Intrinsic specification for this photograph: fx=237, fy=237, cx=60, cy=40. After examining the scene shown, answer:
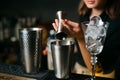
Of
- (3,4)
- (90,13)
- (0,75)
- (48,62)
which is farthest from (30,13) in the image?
(0,75)

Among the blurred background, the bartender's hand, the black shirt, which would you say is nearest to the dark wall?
the blurred background

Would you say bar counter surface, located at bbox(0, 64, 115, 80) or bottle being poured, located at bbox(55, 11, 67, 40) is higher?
bottle being poured, located at bbox(55, 11, 67, 40)

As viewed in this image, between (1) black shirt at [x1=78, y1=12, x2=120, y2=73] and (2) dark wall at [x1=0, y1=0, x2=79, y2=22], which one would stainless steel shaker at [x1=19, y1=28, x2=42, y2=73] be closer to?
(1) black shirt at [x1=78, y1=12, x2=120, y2=73]

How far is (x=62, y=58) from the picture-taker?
2.81 feet

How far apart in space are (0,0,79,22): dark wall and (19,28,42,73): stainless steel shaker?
4.47 feet

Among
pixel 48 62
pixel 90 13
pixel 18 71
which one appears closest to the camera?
pixel 18 71

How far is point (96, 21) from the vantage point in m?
0.85

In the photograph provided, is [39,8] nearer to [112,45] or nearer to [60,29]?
[112,45]

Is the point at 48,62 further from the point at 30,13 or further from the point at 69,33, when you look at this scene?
the point at 30,13

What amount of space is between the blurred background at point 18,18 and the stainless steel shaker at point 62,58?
55.2 inches

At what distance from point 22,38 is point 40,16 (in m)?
1.51

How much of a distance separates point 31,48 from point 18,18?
155 centimetres

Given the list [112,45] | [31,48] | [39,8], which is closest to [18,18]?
Result: [39,8]

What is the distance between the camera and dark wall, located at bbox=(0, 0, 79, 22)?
2.25m
